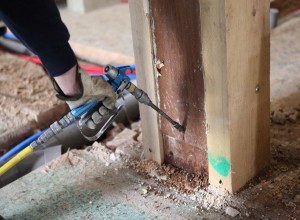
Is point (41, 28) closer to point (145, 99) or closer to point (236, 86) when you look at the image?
point (145, 99)

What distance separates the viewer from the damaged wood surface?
4.23 ft

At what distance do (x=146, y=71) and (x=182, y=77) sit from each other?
0.51ft

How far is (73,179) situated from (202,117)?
0.59 meters

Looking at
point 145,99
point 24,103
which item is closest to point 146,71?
point 145,99

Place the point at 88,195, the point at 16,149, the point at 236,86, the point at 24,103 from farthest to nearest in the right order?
1. the point at 24,103
2. the point at 16,149
3. the point at 88,195
4. the point at 236,86

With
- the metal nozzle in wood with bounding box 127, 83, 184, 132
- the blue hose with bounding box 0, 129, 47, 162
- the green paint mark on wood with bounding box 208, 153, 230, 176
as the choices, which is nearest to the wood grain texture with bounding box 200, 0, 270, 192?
the green paint mark on wood with bounding box 208, 153, 230, 176

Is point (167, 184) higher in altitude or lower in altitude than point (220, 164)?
lower

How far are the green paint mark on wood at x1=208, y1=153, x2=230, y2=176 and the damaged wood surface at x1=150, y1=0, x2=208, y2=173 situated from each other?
0.05 meters

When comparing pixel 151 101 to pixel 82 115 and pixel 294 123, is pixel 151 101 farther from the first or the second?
pixel 294 123

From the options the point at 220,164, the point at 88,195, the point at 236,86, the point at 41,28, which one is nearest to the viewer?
the point at 41,28

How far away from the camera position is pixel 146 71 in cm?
147

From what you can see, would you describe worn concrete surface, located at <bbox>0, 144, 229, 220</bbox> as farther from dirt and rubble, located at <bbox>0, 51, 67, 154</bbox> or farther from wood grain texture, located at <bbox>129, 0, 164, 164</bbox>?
dirt and rubble, located at <bbox>0, 51, 67, 154</bbox>

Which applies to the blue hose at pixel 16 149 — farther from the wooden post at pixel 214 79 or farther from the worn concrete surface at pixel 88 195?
the wooden post at pixel 214 79

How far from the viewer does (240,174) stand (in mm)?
1406
